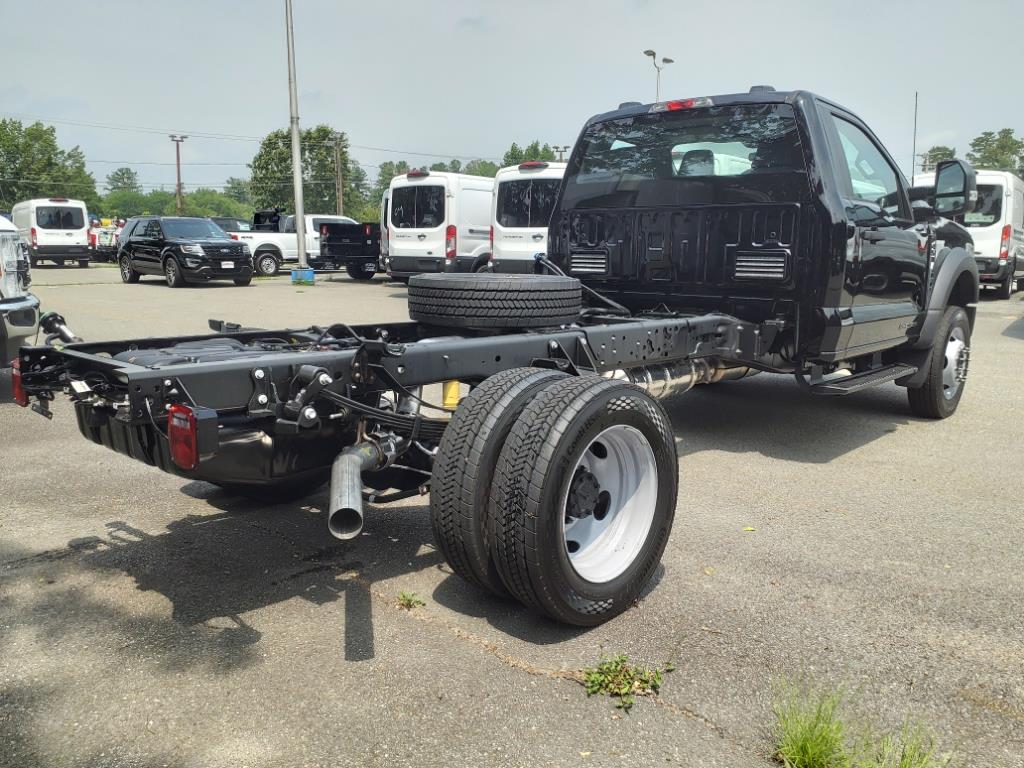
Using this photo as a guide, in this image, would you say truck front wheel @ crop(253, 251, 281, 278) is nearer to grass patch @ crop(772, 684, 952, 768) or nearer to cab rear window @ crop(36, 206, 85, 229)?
cab rear window @ crop(36, 206, 85, 229)

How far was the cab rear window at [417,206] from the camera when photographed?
18.4 meters

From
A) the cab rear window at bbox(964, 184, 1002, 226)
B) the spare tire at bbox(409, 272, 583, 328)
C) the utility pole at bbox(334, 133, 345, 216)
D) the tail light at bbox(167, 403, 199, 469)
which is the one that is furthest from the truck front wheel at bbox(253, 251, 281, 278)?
the utility pole at bbox(334, 133, 345, 216)

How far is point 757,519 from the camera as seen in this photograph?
14.8 ft

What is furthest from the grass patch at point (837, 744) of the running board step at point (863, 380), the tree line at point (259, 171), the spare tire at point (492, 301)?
the tree line at point (259, 171)

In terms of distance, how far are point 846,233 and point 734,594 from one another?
2622 millimetres

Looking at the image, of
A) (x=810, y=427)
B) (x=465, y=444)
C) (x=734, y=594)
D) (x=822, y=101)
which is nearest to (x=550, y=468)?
(x=465, y=444)

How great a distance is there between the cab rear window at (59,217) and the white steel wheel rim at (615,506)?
1233 inches

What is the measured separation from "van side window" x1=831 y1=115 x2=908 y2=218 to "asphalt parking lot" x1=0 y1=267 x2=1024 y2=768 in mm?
1796

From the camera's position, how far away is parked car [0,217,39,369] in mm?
6516

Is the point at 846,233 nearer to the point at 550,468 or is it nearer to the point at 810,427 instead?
the point at 810,427

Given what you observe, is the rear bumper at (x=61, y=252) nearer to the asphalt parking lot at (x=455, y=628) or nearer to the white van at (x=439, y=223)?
the white van at (x=439, y=223)

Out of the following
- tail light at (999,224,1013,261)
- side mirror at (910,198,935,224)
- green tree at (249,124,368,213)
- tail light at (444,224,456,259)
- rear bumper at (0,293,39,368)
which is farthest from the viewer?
green tree at (249,124,368,213)

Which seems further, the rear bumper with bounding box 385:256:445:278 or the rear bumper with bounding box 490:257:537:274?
the rear bumper with bounding box 385:256:445:278

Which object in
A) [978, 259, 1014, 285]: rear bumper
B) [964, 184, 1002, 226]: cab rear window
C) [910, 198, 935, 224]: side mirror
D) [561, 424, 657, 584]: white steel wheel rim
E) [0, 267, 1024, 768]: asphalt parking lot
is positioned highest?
[964, 184, 1002, 226]: cab rear window
